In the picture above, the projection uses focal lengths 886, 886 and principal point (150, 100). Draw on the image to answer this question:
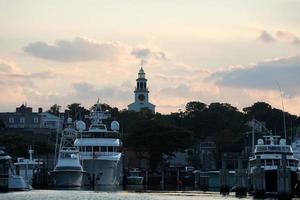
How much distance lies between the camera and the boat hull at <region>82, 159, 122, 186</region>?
14562 centimetres

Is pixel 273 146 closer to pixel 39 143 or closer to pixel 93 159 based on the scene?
pixel 93 159

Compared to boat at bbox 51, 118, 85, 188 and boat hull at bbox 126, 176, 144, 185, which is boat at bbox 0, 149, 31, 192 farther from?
boat hull at bbox 126, 176, 144, 185

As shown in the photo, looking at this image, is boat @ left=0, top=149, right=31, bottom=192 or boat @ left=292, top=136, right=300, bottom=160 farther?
boat @ left=292, top=136, right=300, bottom=160

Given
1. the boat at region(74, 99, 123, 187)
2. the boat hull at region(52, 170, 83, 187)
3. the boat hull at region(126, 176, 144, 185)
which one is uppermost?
the boat at region(74, 99, 123, 187)

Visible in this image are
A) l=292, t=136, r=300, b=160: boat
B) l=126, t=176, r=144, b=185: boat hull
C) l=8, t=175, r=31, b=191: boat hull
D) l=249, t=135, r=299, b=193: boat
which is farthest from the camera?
l=126, t=176, r=144, b=185: boat hull

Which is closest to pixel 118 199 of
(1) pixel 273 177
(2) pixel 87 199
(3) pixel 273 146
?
(2) pixel 87 199

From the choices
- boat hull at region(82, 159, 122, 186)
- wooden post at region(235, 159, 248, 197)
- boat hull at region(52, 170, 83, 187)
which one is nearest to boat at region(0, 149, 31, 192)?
boat hull at region(52, 170, 83, 187)

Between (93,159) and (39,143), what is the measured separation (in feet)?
146

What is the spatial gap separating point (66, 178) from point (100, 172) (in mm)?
13505

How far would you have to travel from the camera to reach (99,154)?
15138 cm

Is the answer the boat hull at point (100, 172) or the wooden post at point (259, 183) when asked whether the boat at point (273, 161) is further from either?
the boat hull at point (100, 172)

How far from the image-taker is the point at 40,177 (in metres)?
144

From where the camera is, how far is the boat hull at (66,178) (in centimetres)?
13412

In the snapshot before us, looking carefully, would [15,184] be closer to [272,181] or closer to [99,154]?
[272,181]
